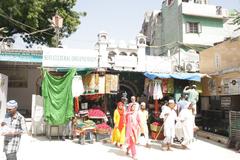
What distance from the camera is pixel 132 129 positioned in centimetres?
797

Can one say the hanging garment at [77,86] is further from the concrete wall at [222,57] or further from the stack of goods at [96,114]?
the concrete wall at [222,57]

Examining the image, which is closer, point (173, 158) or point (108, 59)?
point (173, 158)

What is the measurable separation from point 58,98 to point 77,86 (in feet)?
2.57

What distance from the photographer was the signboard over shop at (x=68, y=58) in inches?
449

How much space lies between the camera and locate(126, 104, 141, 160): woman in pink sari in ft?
25.5

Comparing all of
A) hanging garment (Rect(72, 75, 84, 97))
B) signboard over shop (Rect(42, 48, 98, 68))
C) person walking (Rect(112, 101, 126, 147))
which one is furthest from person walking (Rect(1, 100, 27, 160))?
signboard over shop (Rect(42, 48, 98, 68))

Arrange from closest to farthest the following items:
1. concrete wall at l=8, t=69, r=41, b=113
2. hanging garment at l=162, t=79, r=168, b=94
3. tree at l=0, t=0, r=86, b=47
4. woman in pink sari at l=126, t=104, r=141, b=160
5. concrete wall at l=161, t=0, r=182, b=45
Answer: woman in pink sari at l=126, t=104, r=141, b=160 → hanging garment at l=162, t=79, r=168, b=94 → concrete wall at l=8, t=69, r=41, b=113 → tree at l=0, t=0, r=86, b=47 → concrete wall at l=161, t=0, r=182, b=45

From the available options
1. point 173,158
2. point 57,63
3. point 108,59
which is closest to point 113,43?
point 108,59

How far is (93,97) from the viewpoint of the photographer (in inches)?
431

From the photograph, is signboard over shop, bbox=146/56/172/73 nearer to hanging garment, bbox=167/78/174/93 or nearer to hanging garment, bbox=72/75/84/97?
hanging garment, bbox=167/78/174/93

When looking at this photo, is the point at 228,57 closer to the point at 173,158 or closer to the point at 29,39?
the point at 173,158

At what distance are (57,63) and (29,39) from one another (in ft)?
38.2

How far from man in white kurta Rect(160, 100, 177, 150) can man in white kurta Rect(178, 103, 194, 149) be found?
0.39 m

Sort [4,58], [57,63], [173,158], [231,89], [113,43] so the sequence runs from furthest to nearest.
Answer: [113,43], [4,58], [57,63], [231,89], [173,158]
